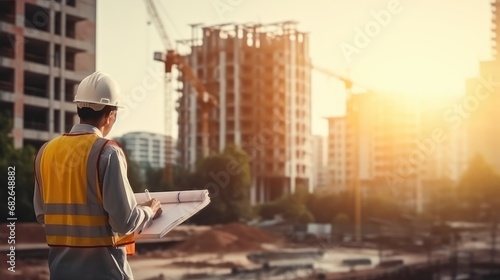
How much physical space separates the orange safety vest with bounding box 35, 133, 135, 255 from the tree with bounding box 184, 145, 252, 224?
9.39 meters

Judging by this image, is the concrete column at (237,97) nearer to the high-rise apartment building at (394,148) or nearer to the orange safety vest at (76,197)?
the high-rise apartment building at (394,148)

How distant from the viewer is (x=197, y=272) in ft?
37.7

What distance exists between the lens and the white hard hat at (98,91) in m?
0.98

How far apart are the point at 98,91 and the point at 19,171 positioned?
6.53 m

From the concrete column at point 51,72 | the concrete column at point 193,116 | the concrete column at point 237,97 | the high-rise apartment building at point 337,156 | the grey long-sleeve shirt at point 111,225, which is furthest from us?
the high-rise apartment building at point 337,156

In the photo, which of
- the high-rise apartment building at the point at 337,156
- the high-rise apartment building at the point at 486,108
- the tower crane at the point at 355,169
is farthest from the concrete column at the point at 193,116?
the high-rise apartment building at the point at 486,108

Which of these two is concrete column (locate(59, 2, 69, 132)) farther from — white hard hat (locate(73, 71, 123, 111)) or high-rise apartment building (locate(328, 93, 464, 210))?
white hard hat (locate(73, 71, 123, 111))

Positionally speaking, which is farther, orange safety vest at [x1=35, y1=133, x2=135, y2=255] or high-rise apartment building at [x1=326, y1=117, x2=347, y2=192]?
high-rise apartment building at [x1=326, y1=117, x2=347, y2=192]

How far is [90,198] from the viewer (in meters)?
0.95

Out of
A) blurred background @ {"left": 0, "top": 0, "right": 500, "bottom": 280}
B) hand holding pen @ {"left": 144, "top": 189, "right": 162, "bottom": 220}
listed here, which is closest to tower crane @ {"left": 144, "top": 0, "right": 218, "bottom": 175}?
blurred background @ {"left": 0, "top": 0, "right": 500, "bottom": 280}

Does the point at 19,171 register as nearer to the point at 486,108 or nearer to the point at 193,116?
the point at 193,116

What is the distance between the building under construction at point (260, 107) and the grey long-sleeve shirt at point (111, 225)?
9353mm

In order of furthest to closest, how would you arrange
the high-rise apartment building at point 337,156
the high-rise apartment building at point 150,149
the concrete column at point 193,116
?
1. the high-rise apartment building at point 337,156
2. the concrete column at point 193,116
3. the high-rise apartment building at point 150,149

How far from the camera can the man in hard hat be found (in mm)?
928
